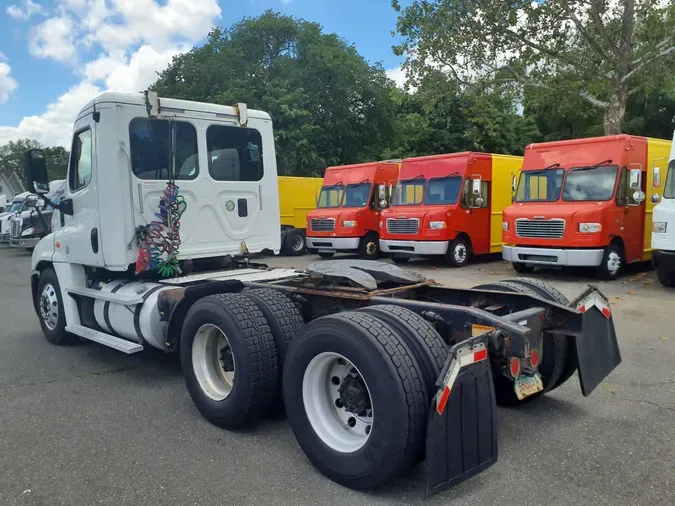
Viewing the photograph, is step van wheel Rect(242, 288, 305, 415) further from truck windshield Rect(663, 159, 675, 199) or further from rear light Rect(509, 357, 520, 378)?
truck windshield Rect(663, 159, 675, 199)

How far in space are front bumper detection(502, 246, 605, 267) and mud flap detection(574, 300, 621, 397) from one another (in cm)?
762

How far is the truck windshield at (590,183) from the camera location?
1168 cm

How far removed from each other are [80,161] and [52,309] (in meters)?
1.93

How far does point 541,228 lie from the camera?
472 inches

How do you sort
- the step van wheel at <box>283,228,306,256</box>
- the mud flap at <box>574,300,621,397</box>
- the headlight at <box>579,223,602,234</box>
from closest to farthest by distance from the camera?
1. the mud flap at <box>574,300,621,397</box>
2. the headlight at <box>579,223,602,234</box>
3. the step van wheel at <box>283,228,306,256</box>

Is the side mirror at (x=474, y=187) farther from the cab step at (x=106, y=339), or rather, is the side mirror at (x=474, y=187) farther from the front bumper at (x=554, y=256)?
the cab step at (x=106, y=339)

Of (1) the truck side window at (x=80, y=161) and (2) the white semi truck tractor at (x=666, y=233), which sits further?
(2) the white semi truck tractor at (x=666, y=233)

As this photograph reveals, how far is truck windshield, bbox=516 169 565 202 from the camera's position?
488 inches

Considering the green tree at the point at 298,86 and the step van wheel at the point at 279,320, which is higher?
the green tree at the point at 298,86

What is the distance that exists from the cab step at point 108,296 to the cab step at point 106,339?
362 millimetres

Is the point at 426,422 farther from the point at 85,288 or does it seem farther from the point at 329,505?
the point at 85,288

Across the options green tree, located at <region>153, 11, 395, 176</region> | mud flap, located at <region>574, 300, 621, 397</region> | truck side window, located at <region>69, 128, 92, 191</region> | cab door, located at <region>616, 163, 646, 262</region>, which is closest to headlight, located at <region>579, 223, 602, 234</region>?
cab door, located at <region>616, 163, 646, 262</region>

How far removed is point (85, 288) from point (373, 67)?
29.2 m

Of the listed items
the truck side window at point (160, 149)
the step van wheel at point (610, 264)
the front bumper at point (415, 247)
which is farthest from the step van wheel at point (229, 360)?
the front bumper at point (415, 247)
